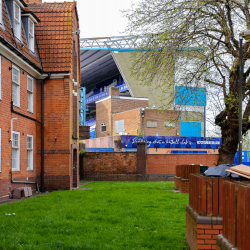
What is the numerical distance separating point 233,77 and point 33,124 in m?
10.2

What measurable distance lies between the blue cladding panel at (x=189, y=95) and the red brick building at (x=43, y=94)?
6.39m

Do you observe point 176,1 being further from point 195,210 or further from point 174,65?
point 195,210

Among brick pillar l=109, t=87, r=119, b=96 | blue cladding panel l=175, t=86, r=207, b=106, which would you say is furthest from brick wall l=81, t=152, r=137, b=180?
brick pillar l=109, t=87, r=119, b=96

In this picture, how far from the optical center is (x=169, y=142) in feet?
159

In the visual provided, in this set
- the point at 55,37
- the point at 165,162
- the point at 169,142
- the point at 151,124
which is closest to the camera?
the point at 55,37

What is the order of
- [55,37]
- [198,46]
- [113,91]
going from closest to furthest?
[198,46], [55,37], [113,91]

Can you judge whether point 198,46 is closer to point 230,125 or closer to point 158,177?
point 230,125

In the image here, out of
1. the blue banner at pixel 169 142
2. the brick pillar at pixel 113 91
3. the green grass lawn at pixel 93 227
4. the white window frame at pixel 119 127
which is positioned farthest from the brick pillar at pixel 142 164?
the brick pillar at pixel 113 91

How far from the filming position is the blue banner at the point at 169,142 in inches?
1857

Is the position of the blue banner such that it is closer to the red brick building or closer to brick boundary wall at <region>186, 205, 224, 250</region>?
the red brick building

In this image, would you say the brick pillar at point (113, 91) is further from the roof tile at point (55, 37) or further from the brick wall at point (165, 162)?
the roof tile at point (55, 37)

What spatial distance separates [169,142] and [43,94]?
101 ft

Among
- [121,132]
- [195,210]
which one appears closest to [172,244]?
[195,210]

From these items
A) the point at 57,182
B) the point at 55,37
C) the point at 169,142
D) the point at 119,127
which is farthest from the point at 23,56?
the point at 119,127
